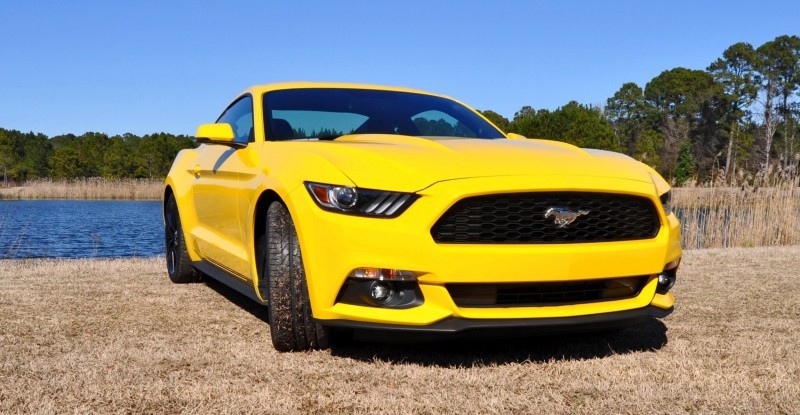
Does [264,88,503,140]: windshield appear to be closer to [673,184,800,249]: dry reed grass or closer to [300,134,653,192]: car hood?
[300,134,653,192]: car hood

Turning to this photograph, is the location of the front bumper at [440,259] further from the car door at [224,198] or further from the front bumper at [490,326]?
the car door at [224,198]

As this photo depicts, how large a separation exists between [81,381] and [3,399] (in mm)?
308

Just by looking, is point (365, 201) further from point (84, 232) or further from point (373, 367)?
point (84, 232)

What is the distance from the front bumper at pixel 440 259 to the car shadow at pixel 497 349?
184 millimetres

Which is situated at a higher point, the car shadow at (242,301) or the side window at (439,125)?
the side window at (439,125)

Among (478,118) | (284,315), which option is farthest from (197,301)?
(478,118)

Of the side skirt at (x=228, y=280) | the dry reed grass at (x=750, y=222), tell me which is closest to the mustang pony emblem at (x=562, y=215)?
the side skirt at (x=228, y=280)

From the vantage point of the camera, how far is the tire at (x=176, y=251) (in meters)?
5.89

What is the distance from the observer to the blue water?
15495mm

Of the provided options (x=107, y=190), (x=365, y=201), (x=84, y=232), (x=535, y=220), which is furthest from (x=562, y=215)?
(x=107, y=190)

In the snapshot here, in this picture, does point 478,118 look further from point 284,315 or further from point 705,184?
point 705,184

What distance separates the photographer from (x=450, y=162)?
10.8 feet

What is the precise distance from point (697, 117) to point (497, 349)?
88919 millimetres

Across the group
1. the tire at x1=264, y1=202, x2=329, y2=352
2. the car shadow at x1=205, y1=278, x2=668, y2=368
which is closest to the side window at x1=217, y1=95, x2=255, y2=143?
the tire at x1=264, y1=202, x2=329, y2=352
